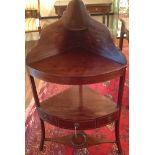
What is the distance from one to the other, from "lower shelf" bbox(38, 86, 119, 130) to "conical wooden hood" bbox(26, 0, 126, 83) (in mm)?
104

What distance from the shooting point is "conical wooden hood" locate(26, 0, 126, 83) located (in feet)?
2.52

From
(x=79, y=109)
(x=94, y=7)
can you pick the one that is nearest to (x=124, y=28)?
(x=94, y=7)

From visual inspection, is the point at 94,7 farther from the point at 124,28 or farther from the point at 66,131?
the point at 66,131

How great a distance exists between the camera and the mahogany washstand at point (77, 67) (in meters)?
0.77

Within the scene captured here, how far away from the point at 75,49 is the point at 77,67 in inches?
3.0

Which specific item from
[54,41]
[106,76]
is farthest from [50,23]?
[106,76]

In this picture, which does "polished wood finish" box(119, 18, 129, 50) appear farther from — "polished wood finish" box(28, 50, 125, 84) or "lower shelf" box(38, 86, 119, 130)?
"lower shelf" box(38, 86, 119, 130)

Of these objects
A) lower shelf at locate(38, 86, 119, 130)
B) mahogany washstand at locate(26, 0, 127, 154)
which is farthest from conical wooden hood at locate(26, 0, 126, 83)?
lower shelf at locate(38, 86, 119, 130)

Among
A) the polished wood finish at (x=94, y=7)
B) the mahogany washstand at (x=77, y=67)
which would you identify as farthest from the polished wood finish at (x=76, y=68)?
the polished wood finish at (x=94, y=7)

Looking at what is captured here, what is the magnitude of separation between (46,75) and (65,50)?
105 mm
